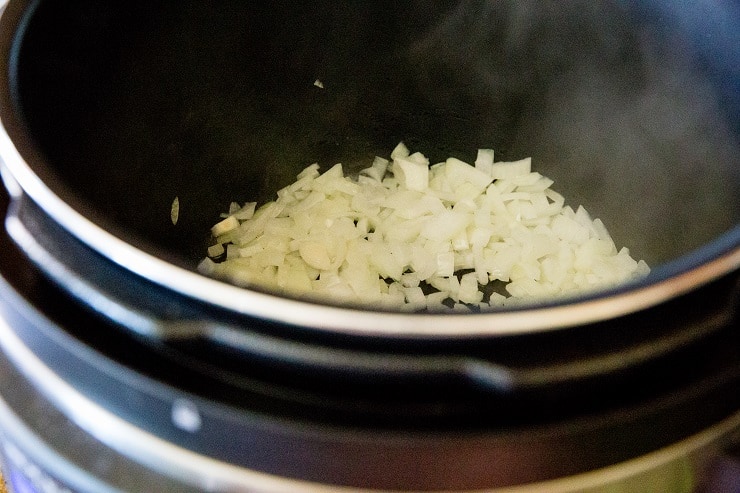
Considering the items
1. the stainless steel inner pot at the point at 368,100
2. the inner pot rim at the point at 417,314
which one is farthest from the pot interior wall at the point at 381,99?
the inner pot rim at the point at 417,314

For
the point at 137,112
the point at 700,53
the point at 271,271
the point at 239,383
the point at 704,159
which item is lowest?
the point at 271,271

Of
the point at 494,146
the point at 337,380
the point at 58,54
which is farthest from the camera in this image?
the point at 494,146

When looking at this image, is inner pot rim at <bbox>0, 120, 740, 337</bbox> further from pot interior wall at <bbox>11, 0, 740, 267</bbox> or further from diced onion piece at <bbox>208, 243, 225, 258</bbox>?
diced onion piece at <bbox>208, 243, 225, 258</bbox>

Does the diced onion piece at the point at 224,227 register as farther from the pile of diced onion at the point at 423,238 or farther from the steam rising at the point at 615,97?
the steam rising at the point at 615,97

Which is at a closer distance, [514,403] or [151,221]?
[514,403]

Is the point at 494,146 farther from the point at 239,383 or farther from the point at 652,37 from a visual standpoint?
the point at 239,383

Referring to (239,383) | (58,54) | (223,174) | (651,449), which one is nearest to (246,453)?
(239,383)
